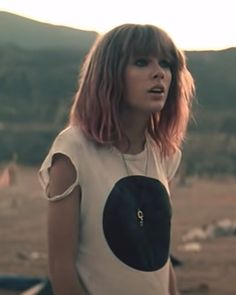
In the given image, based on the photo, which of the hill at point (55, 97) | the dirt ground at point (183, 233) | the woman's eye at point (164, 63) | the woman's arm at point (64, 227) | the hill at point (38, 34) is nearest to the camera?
the woman's arm at point (64, 227)

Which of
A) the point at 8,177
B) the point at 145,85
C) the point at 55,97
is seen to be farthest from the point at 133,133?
the point at 55,97

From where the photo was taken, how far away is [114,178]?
168cm

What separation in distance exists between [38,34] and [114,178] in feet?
119

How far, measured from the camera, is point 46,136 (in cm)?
2131

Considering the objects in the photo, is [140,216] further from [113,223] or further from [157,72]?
[157,72]

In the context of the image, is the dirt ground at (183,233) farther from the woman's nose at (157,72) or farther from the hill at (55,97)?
the woman's nose at (157,72)

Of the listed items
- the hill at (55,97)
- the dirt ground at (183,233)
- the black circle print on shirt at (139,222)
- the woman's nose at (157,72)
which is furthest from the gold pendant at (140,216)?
the hill at (55,97)

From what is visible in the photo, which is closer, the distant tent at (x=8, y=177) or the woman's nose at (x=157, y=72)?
the woman's nose at (x=157, y=72)

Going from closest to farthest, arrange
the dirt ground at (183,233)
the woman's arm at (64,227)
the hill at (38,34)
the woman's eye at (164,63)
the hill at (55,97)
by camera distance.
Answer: the woman's arm at (64,227)
the woman's eye at (164,63)
the dirt ground at (183,233)
the hill at (55,97)
the hill at (38,34)

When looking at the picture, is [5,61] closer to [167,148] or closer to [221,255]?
[221,255]

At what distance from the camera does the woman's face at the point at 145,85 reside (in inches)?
67.7

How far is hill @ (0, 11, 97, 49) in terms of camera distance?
3500 centimetres

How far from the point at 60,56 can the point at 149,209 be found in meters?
29.7

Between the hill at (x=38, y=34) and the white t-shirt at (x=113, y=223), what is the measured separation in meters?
32.3
